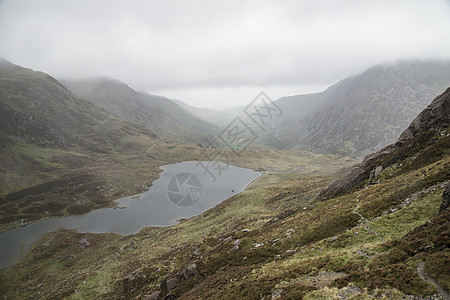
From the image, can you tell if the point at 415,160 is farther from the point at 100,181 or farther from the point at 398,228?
the point at 100,181

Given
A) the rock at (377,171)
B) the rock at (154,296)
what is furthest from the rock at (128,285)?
the rock at (377,171)

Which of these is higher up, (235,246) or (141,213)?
(235,246)

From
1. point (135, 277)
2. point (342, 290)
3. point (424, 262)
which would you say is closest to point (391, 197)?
point (424, 262)

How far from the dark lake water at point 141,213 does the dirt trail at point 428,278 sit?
96.3 metres

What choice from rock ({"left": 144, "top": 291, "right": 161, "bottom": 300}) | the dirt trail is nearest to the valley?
the dirt trail

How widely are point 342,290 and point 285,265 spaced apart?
9.17 metres

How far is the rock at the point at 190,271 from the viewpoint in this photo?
34.6 m

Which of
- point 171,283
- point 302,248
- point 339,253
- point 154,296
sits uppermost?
point 339,253

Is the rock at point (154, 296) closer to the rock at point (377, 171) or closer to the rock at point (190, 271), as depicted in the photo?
the rock at point (190, 271)

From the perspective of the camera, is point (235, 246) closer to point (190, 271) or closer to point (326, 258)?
point (190, 271)

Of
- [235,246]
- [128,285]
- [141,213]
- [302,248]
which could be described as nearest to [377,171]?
[302,248]

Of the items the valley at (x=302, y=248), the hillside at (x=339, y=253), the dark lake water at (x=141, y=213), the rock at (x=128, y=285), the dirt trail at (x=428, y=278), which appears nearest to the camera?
the dirt trail at (x=428, y=278)

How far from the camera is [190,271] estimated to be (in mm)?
34938

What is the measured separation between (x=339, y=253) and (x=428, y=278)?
9.08 metres
